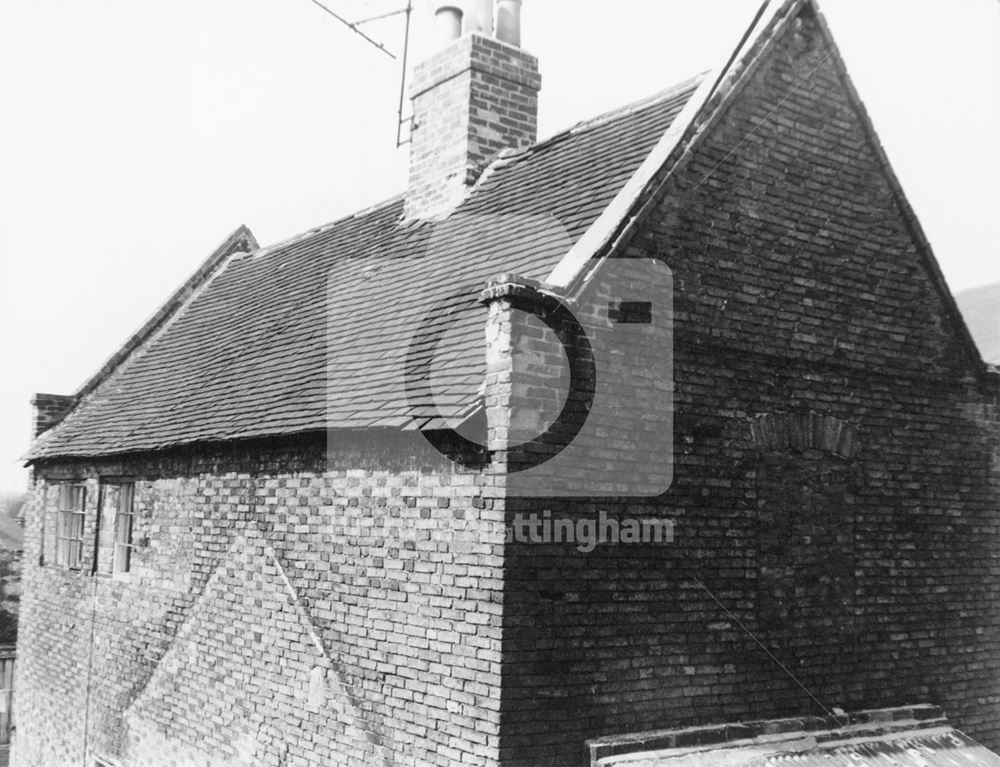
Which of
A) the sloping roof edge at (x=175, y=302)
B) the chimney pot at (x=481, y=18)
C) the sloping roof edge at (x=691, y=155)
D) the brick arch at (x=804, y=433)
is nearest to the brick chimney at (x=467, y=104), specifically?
the chimney pot at (x=481, y=18)

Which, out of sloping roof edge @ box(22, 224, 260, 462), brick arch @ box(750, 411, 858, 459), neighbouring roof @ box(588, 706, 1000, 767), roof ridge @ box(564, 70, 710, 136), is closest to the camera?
neighbouring roof @ box(588, 706, 1000, 767)

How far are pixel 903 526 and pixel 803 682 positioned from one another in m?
1.71

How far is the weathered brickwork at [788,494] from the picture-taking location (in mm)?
6258

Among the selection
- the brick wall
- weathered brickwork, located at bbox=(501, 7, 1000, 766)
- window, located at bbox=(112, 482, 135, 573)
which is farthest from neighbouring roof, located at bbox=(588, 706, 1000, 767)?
window, located at bbox=(112, 482, 135, 573)

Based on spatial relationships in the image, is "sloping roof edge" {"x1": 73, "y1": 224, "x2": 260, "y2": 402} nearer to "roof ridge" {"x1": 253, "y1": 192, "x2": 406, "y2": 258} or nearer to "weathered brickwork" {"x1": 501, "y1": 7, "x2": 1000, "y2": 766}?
"roof ridge" {"x1": 253, "y1": 192, "x2": 406, "y2": 258}

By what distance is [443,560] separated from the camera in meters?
6.45

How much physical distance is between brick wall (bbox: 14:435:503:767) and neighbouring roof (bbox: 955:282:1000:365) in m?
15.7

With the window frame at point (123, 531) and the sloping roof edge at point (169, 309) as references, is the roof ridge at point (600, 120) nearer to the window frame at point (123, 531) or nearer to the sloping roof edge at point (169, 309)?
the window frame at point (123, 531)

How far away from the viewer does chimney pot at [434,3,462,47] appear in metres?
10.9

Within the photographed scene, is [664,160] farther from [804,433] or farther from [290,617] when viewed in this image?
[290,617]

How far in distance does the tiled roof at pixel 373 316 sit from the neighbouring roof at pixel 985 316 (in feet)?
44.0

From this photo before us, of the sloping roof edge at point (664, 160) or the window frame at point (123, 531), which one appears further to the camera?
the window frame at point (123, 531)

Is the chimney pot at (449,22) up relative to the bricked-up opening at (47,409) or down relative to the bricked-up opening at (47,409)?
up

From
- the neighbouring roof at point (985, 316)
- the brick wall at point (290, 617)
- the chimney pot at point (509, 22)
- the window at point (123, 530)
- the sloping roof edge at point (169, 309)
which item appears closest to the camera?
the brick wall at point (290, 617)
